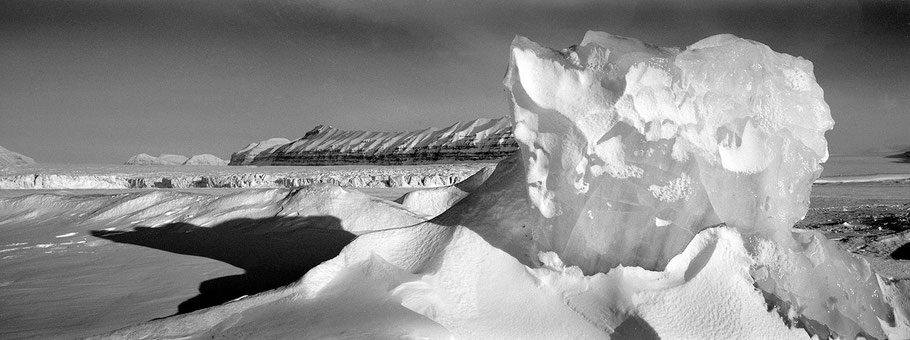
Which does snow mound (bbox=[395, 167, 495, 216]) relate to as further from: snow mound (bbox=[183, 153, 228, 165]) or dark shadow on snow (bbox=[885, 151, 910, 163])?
snow mound (bbox=[183, 153, 228, 165])

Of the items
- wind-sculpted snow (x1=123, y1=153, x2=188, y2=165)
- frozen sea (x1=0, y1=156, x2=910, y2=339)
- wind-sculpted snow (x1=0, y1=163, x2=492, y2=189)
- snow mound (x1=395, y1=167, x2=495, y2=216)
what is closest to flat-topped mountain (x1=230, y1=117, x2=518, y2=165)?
wind-sculpted snow (x1=123, y1=153, x2=188, y2=165)

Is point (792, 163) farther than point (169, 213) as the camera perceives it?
No

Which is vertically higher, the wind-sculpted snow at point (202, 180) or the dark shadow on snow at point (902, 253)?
the wind-sculpted snow at point (202, 180)

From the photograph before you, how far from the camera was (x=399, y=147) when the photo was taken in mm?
37125

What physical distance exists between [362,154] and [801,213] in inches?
1419

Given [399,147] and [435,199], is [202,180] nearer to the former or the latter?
[435,199]

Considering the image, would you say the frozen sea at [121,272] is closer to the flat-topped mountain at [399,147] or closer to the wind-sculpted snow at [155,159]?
the flat-topped mountain at [399,147]

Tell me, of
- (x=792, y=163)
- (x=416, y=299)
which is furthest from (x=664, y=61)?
(x=416, y=299)

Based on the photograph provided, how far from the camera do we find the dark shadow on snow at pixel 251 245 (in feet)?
10.4

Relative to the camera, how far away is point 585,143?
245 centimetres

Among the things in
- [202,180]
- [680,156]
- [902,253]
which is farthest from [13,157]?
[902,253]

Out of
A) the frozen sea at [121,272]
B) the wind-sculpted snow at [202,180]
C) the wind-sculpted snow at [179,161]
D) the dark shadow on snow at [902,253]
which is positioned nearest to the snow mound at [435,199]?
the frozen sea at [121,272]

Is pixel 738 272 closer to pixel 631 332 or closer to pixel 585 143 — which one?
pixel 631 332

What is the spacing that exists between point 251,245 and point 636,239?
2.65 m
